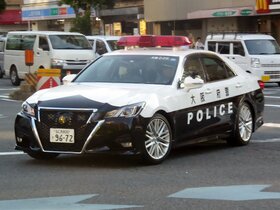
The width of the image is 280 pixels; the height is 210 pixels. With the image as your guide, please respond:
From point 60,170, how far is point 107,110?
3.22ft

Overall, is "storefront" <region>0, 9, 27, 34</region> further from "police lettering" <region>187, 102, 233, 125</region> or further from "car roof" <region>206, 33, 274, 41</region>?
"police lettering" <region>187, 102, 233, 125</region>

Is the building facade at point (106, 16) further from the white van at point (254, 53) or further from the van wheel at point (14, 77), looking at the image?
the white van at point (254, 53)

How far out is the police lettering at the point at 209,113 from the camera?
909 cm

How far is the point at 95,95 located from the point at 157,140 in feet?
3.24

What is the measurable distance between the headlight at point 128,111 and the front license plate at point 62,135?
19.8 inches

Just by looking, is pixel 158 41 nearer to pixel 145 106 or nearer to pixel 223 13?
pixel 145 106

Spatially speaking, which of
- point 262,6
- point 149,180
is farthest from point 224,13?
point 149,180

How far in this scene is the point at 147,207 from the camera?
6262mm

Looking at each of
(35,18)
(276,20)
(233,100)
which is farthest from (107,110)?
(35,18)

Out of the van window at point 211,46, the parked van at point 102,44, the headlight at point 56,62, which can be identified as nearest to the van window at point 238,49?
the van window at point 211,46

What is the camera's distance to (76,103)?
8.11 meters

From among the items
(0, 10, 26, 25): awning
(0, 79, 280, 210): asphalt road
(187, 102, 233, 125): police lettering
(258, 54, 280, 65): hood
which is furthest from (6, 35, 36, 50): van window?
(0, 10, 26, 25): awning

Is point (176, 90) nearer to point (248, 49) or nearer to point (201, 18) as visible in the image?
point (248, 49)

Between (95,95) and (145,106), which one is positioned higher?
(95,95)
